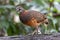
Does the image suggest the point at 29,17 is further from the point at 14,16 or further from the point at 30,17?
A: the point at 14,16

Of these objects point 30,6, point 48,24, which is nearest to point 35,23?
point 48,24

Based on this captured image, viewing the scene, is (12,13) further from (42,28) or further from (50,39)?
(50,39)

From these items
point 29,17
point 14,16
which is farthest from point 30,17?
point 14,16

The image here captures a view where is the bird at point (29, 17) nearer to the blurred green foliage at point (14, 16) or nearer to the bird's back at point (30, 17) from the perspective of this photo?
the bird's back at point (30, 17)

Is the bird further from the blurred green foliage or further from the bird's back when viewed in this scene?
the blurred green foliage

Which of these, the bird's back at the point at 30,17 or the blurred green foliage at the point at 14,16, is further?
the blurred green foliage at the point at 14,16

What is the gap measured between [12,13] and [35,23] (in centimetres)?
81

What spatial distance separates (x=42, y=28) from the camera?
148 inches

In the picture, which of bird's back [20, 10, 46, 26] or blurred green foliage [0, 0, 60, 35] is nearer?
bird's back [20, 10, 46, 26]

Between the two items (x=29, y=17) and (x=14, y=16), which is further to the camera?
(x=14, y=16)

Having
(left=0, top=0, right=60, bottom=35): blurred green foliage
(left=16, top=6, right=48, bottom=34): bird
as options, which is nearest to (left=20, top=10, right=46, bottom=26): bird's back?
(left=16, top=6, right=48, bottom=34): bird

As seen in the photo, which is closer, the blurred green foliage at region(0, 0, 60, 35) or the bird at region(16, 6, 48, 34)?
the bird at region(16, 6, 48, 34)

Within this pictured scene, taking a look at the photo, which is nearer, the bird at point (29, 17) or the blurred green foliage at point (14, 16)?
the bird at point (29, 17)

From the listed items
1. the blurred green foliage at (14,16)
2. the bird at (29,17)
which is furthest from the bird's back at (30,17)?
the blurred green foliage at (14,16)
